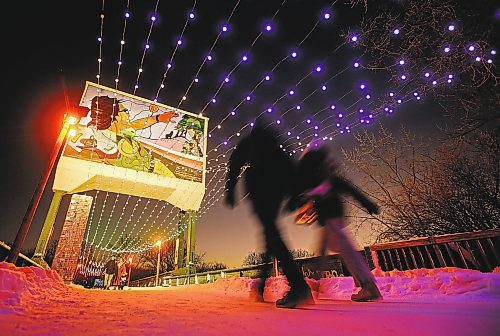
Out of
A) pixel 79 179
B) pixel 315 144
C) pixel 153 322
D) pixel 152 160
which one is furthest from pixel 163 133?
pixel 153 322

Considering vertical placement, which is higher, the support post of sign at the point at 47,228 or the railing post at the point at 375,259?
the support post of sign at the point at 47,228

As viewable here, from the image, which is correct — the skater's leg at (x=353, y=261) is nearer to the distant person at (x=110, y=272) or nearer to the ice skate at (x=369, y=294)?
the ice skate at (x=369, y=294)

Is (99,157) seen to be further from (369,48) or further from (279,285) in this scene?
(369,48)

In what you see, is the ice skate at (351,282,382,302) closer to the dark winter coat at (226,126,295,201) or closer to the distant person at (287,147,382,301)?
the distant person at (287,147,382,301)

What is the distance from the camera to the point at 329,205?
276cm

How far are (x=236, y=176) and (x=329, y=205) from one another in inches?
44.0

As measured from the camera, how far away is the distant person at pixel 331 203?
2604 mm

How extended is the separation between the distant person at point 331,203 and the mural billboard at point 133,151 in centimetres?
1099

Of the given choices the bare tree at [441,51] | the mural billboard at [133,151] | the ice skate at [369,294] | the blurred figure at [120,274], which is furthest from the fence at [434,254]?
the blurred figure at [120,274]

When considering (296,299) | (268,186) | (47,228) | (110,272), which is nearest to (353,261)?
(296,299)

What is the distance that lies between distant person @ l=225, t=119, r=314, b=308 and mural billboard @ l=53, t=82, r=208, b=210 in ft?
35.2

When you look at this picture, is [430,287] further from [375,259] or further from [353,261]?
[375,259]

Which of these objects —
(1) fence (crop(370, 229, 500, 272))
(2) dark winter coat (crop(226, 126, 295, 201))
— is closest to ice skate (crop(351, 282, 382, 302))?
(2) dark winter coat (crop(226, 126, 295, 201))

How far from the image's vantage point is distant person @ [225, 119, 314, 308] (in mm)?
2207
